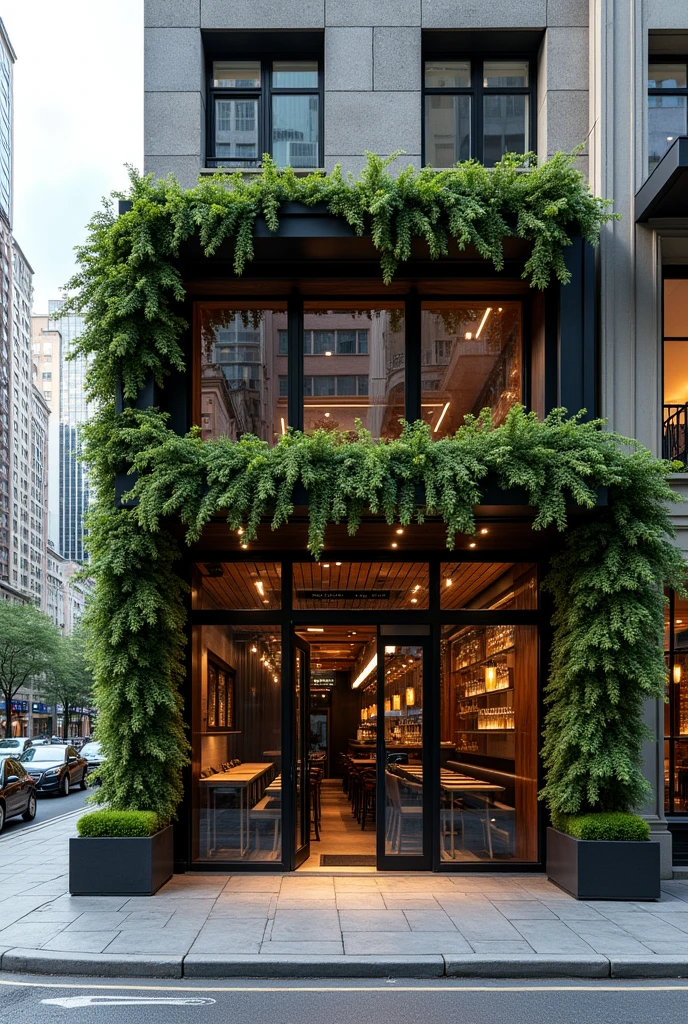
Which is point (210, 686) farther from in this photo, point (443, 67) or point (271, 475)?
point (443, 67)

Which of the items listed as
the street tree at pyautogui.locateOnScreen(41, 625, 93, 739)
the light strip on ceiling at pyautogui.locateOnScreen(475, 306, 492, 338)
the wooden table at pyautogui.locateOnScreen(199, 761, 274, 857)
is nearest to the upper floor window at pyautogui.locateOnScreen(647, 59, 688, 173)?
the light strip on ceiling at pyautogui.locateOnScreen(475, 306, 492, 338)

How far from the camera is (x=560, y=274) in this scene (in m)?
11.6

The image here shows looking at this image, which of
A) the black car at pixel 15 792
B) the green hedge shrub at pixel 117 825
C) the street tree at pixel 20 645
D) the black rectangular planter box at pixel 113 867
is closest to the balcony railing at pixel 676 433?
the green hedge shrub at pixel 117 825

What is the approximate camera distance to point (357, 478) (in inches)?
425

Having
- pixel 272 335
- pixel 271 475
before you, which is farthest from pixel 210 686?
pixel 272 335

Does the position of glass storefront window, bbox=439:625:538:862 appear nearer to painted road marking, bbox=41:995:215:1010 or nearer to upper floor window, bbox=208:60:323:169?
painted road marking, bbox=41:995:215:1010

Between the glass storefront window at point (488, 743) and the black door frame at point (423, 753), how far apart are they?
158 millimetres

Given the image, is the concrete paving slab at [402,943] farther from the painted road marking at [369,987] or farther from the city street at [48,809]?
the city street at [48,809]

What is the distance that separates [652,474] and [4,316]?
122 m

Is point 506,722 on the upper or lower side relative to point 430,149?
lower

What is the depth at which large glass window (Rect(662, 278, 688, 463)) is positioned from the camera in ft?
42.6

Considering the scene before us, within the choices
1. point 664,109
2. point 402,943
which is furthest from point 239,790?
point 664,109

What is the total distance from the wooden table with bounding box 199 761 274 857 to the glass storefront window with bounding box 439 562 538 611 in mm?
3492

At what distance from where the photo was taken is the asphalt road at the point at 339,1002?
23.5 feet
